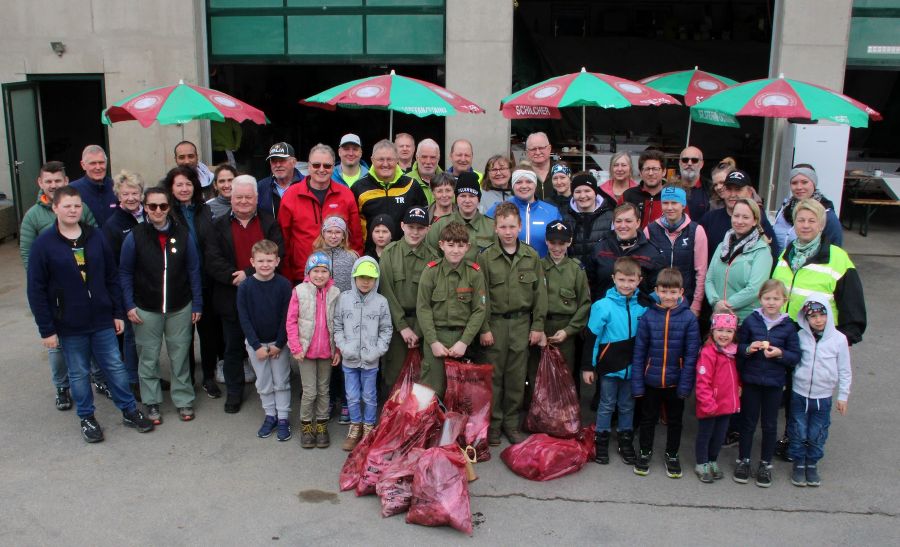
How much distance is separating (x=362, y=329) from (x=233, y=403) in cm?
142

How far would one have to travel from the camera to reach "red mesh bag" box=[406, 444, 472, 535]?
4.46 m

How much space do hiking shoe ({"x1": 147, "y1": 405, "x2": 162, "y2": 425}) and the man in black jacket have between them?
0.51m

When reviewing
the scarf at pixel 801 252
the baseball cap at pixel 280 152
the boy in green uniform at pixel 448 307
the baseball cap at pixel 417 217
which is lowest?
the boy in green uniform at pixel 448 307

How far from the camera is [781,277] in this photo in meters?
5.38

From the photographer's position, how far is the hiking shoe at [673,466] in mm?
5172

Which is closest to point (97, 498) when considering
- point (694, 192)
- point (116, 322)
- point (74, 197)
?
point (116, 322)

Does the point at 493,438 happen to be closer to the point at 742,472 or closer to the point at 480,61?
the point at 742,472

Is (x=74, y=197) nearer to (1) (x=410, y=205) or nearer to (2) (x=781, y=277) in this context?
(1) (x=410, y=205)

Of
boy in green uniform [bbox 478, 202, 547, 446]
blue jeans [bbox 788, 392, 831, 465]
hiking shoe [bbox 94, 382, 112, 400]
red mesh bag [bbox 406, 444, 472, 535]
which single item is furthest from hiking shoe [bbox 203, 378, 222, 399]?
blue jeans [bbox 788, 392, 831, 465]

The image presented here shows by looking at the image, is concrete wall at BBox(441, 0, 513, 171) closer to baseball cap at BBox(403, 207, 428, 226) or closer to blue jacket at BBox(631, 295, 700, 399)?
baseball cap at BBox(403, 207, 428, 226)

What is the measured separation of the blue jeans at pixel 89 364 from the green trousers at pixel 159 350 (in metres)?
0.19

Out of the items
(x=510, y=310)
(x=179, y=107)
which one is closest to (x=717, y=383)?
(x=510, y=310)

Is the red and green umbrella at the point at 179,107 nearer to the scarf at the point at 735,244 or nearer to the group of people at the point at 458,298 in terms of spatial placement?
the group of people at the point at 458,298

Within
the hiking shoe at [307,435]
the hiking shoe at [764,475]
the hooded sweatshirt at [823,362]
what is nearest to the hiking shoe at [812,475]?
the hiking shoe at [764,475]
